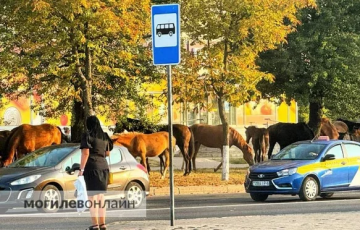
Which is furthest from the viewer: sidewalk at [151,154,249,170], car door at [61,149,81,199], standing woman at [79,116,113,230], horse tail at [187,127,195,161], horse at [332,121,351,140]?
horse at [332,121,351,140]

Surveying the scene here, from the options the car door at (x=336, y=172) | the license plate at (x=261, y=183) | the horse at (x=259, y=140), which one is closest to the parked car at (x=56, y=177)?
the license plate at (x=261, y=183)

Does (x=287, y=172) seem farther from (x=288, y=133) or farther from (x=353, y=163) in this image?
(x=288, y=133)

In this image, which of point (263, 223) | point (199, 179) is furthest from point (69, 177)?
point (199, 179)

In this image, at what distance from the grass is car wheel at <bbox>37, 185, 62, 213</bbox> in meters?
7.66

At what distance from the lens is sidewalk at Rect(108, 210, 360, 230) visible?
14.0 m

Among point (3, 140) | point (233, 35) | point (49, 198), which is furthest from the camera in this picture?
point (3, 140)

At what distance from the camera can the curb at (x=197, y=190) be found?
24953 mm

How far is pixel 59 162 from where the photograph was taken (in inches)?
749

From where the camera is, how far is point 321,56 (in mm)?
33000

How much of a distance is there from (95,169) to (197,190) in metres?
12.6

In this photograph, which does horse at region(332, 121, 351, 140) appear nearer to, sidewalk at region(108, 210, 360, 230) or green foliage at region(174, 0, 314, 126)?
green foliage at region(174, 0, 314, 126)

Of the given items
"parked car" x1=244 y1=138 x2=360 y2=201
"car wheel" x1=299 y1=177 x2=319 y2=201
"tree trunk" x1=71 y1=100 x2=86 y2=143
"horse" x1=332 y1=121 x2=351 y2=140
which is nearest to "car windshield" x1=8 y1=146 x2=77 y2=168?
"parked car" x1=244 y1=138 x2=360 y2=201

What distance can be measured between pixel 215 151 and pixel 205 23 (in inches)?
800

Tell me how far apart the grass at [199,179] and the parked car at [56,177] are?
248 inches
